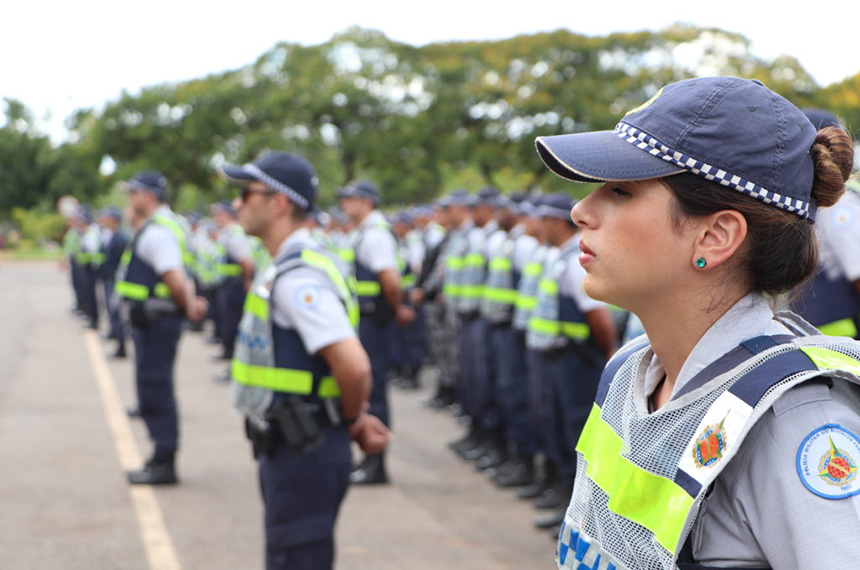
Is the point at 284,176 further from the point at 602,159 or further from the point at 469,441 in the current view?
the point at 469,441

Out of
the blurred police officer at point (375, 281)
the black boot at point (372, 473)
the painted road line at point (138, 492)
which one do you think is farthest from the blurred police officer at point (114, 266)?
the black boot at point (372, 473)

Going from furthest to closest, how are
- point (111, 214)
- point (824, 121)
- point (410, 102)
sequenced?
point (410, 102) < point (111, 214) < point (824, 121)

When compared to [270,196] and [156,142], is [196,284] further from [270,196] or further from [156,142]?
[156,142]

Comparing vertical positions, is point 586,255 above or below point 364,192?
above

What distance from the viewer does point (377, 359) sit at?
8328 mm

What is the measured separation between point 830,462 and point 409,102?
32.1 meters

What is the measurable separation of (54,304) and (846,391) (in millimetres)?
25669

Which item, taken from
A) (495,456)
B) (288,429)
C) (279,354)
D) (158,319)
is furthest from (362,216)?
(288,429)

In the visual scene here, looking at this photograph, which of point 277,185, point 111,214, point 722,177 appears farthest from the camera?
point 111,214

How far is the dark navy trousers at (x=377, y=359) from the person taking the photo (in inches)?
321

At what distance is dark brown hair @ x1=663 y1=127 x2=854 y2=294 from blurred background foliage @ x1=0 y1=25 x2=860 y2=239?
20.8 metres

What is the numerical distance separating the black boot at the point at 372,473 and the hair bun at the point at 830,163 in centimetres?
624

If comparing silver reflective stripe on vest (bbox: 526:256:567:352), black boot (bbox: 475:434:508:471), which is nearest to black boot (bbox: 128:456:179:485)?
black boot (bbox: 475:434:508:471)

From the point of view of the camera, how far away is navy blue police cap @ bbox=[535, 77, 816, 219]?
1432mm
